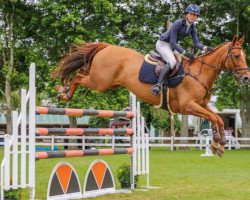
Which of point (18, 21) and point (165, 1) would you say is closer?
point (18, 21)

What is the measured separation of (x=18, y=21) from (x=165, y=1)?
25.5 ft

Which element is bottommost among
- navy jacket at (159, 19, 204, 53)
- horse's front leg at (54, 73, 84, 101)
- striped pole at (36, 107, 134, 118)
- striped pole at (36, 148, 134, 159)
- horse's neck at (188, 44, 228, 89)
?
striped pole at (36, 148, 134, 159)

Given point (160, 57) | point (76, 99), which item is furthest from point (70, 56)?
point (76, 99)

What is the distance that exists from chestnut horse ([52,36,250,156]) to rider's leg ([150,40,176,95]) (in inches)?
→ 8.4

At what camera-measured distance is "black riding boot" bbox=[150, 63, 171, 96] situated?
6766 mm

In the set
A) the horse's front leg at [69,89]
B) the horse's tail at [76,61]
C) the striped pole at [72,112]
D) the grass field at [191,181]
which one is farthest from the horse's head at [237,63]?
the grass field at [191,181]

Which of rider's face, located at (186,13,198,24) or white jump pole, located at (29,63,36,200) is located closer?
rider's face, located at (186,13,198,24)

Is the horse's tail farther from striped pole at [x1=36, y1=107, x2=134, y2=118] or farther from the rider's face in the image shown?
the rider's face

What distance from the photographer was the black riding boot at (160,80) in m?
6.77

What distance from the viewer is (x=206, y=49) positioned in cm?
718

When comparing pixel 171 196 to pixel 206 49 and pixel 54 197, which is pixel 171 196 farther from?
pixel 206 49

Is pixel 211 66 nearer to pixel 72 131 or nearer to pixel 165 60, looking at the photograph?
pixel 165 60

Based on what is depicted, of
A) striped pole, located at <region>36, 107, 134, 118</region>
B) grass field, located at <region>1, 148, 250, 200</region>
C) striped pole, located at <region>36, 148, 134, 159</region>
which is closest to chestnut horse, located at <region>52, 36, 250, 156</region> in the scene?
striped pole, located at <region>36, 107, 134, 118</region>

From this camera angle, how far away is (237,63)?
22.3ft
